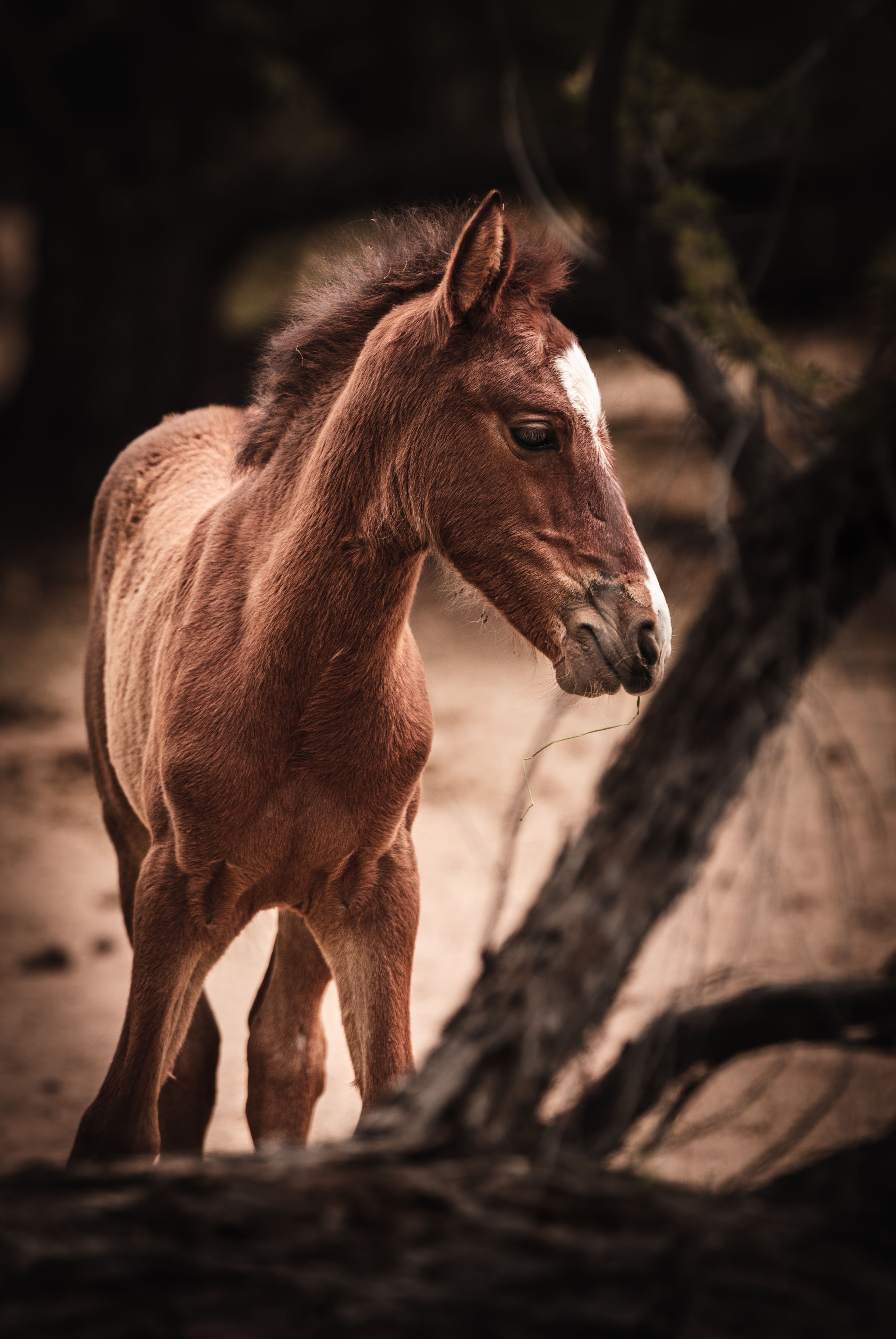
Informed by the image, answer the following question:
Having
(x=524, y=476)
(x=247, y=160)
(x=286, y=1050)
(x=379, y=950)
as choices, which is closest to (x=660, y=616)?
(x=524, y=476)

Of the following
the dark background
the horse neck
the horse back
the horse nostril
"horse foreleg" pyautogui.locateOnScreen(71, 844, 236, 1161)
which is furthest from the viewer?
the dark background

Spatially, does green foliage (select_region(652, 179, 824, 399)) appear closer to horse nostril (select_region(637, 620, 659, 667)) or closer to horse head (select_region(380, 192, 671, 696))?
horse head (select_region(380, 192, 671, 696))

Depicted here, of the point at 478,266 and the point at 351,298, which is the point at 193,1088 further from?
the point at 478,266

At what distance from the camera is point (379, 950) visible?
2.41 m

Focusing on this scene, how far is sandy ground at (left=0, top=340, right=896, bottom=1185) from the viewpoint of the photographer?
3.13 meters

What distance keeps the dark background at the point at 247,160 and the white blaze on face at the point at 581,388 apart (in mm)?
5753

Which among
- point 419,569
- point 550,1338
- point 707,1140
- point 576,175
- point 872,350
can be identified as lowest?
point 707,1140

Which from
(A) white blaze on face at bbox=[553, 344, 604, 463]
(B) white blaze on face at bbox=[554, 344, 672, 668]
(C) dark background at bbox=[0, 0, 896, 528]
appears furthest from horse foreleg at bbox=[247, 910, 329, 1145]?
(C) dark background at bbox=[0, 0, 896, 528]

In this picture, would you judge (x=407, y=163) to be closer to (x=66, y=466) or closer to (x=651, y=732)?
(x=66, y=466)

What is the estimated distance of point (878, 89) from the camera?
10.2 meters

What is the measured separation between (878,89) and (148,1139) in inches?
423

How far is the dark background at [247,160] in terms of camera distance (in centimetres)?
931

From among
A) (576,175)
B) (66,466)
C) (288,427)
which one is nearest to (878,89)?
(576,175)

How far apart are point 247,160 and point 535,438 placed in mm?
12549
